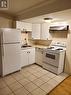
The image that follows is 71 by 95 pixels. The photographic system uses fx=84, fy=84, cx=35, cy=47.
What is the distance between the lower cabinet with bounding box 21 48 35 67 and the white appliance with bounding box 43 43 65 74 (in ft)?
2.15

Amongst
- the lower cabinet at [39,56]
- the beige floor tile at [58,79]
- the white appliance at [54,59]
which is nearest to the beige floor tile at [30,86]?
the beige floor tile at [58,79]

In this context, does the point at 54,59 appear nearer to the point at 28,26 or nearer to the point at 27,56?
the point at 27,56

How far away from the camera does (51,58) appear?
11.2 feet

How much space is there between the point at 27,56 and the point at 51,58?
1.10 meters

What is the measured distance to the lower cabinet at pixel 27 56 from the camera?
3679 millimetres

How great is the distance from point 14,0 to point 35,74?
8.48 ft

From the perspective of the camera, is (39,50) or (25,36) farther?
(25,36)

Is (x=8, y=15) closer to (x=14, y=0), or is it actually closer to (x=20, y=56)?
(x=14, y=0)

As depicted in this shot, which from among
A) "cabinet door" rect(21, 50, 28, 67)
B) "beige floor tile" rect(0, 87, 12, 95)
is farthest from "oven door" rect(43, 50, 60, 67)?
"beige floor tile" rect(0, 87, 12, 95)

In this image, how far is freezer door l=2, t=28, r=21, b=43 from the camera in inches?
113

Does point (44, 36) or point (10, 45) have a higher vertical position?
point (44, 36)

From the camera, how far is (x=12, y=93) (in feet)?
7.32


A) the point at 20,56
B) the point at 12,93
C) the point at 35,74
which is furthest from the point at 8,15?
the point at 12,93

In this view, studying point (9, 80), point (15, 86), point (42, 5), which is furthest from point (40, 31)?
point (15, 86)
